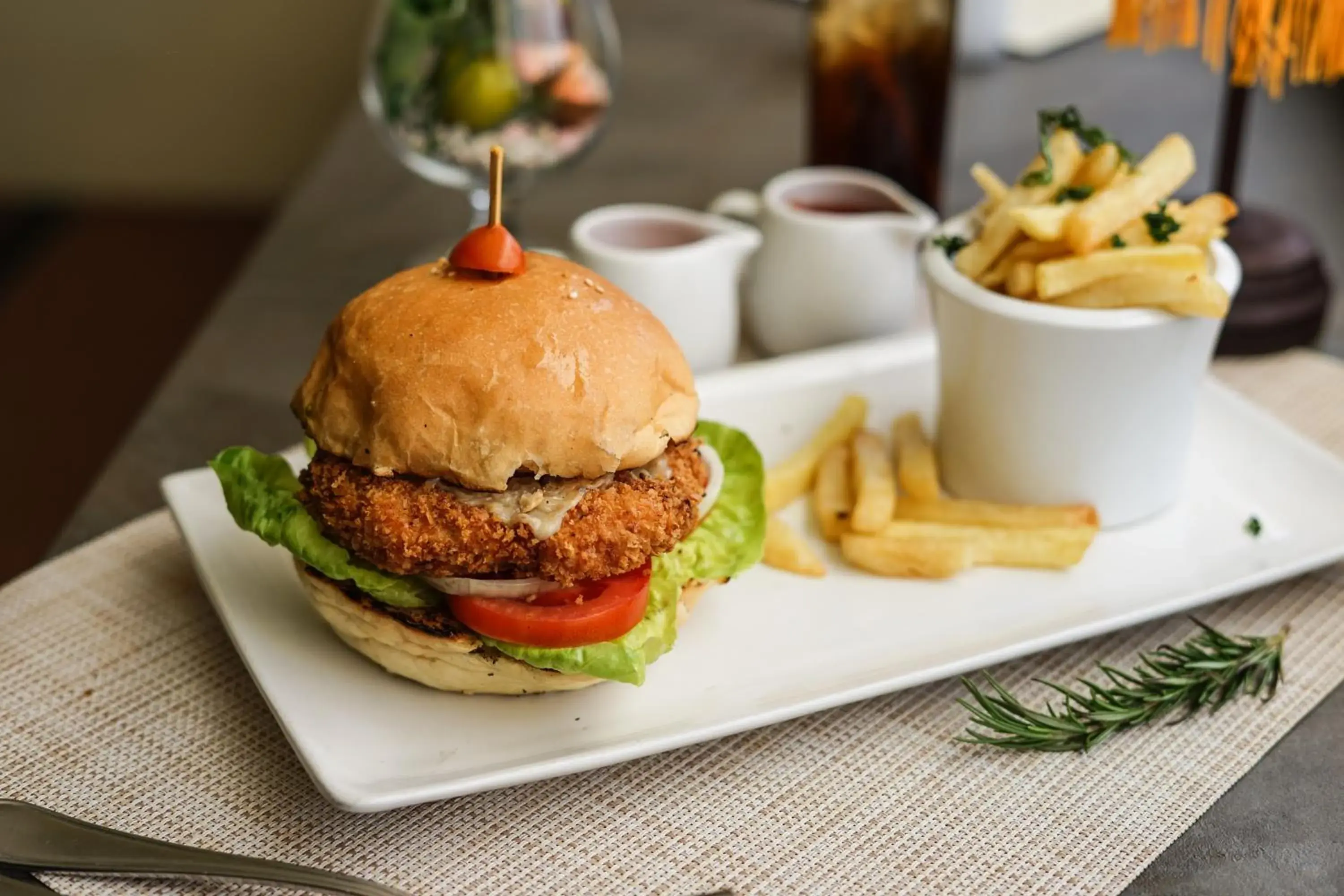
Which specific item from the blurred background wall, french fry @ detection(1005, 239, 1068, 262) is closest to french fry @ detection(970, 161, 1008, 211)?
french fry @ detection(1005, 239, 1068, 262)

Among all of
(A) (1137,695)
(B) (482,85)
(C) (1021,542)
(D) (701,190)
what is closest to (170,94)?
(D) (701,190)

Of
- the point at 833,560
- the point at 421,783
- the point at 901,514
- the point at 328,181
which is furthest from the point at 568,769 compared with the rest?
the point at 328,181

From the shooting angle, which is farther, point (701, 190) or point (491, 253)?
point (701, 190)

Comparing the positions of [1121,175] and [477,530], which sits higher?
[1121,175]

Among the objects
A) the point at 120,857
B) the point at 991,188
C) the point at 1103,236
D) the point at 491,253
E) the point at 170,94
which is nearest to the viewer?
the point at 120,857

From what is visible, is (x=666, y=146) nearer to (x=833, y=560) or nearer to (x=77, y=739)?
(x=833, y=560)

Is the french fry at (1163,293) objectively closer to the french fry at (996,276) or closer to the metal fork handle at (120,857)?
the french fry at (996,276)

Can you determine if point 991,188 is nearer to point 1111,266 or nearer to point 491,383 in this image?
point 1111,266
